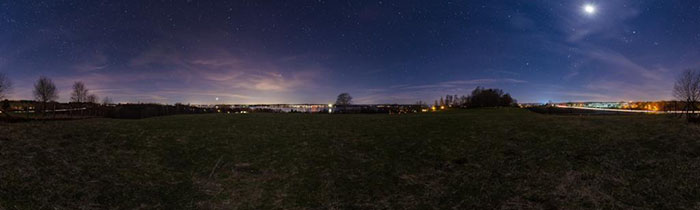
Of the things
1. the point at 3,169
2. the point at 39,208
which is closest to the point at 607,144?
the point at 39,208

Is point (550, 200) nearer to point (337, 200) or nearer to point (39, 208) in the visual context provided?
point (337, 200)

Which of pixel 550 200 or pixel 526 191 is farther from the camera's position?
pixel 526 191

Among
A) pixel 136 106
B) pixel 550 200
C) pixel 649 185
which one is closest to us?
pixel 550 200

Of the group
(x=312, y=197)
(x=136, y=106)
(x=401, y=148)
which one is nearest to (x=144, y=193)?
(x=312, y=197)

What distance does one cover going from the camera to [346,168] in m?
12.9

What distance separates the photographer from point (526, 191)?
10.1 metres

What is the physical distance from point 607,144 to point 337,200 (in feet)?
47.9

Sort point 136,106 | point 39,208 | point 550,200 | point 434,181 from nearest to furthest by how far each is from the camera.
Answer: point 39,208 < point 550,200 < point 434,181 < point 136,106

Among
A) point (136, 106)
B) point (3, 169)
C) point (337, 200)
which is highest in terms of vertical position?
point (136, 106)

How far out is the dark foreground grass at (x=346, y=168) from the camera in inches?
364

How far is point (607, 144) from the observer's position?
14.9 m

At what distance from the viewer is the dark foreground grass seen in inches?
364

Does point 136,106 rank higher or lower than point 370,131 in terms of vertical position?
higher

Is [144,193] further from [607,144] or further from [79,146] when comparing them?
[607,144]
